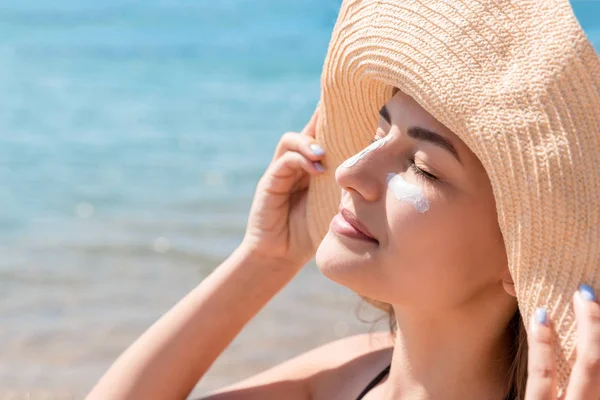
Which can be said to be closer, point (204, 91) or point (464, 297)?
point (464, 297)

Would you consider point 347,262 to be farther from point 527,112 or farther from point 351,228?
point 527,112

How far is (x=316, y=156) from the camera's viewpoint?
262cm

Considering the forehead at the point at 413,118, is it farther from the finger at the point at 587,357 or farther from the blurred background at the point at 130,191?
the blurred background at the point at 130,191

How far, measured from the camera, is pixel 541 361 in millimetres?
1713

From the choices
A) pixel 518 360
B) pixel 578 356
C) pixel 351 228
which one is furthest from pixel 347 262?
pixel 578 356

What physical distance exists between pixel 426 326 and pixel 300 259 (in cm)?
71

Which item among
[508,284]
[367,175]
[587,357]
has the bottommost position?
[587,357]

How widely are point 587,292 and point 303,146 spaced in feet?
3.76

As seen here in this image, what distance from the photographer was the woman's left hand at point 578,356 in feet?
5.40

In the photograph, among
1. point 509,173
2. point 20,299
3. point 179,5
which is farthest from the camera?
point 179,5

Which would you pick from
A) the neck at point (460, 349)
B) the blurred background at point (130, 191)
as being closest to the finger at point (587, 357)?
the neck at point (460, 349)

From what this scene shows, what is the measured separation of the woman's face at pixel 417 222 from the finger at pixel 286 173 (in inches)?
22.6

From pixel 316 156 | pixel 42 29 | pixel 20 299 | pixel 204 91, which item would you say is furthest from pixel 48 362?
pixel 42 29

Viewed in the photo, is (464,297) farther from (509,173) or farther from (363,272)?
(509,173)
